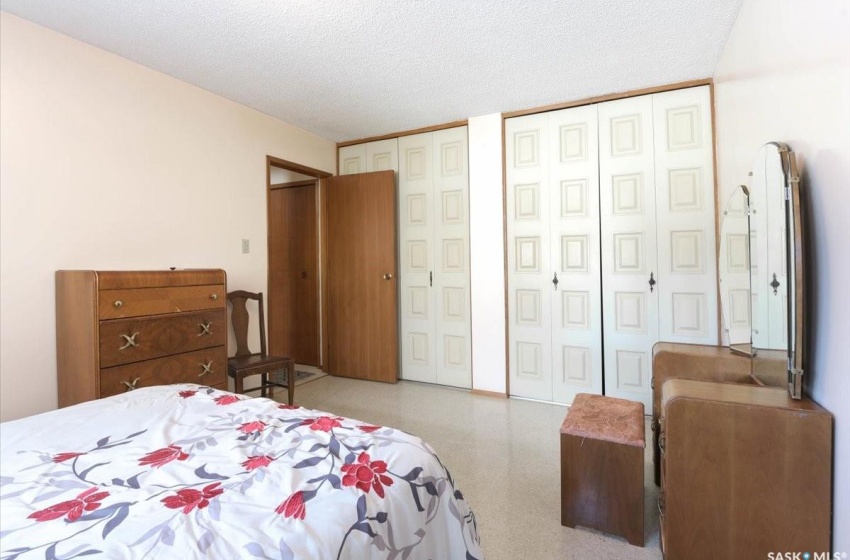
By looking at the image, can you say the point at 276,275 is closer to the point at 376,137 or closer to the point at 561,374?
the point at 376,137

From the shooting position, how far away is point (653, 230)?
300cm

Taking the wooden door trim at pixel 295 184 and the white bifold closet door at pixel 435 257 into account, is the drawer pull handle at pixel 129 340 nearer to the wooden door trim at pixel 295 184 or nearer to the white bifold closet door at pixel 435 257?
the white bifold closet door at pixel 435 257

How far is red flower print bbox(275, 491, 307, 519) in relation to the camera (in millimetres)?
744

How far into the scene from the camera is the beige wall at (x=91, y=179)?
2.04m

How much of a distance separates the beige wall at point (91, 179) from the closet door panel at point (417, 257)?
1507 mm

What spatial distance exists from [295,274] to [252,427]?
376 centimetres

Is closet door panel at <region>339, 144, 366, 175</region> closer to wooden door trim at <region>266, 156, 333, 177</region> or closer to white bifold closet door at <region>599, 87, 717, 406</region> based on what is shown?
wooden door trim at <region>266, 156, 333, 177</region>

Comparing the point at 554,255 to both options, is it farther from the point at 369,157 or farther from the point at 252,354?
the point at 252,354

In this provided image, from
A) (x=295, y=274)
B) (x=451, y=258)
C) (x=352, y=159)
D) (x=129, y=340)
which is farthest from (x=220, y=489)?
(x=295, y=274)

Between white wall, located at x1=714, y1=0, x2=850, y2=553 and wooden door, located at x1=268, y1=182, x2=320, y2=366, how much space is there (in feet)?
12.9

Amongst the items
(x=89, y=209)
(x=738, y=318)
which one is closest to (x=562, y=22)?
(x=738, y=318)

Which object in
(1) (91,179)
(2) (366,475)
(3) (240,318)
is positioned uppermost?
(1) (91,179)

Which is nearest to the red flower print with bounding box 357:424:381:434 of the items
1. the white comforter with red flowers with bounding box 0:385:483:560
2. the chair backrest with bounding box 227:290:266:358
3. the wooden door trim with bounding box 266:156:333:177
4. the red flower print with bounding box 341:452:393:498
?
the white comforter with red flowers with bounding box 0:385:483:560

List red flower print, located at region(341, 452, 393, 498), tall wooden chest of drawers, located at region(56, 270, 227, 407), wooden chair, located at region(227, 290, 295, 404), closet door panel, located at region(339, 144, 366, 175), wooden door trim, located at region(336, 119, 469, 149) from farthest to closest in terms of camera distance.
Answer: closet door panel, located at region(339, 144, 366, 175), wooden door trim, located at region(336, 119, 469, 149), wooden chair, located at region(227, 290, 295, 404), tall wooden chest of drawers, located at region(56, 270, 227, 407), red flower print, located at region(341, 452, 393, 498)
